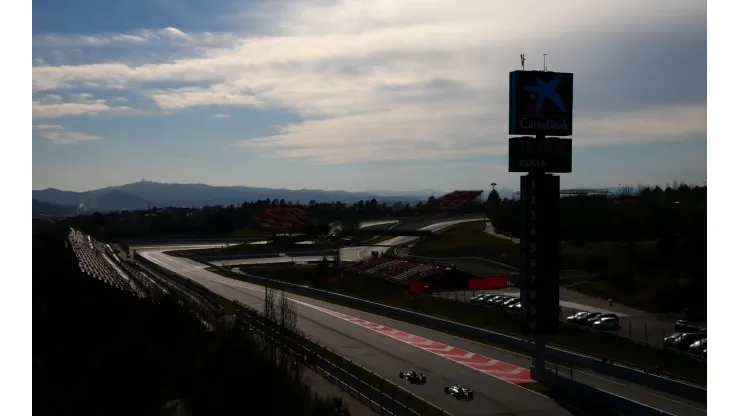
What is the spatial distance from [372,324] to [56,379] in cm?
2792

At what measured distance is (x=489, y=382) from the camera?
2894 cm

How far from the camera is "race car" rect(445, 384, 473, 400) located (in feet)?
86.0

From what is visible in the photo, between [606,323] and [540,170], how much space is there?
44.3 feet

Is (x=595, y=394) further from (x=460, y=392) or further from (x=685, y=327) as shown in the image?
(x=685, y=327)

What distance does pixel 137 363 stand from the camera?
21.6m

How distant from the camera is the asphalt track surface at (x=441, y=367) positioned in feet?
81.5

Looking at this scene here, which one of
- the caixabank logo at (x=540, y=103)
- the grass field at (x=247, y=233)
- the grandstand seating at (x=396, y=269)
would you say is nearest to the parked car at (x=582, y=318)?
the caixabank logo at (x=540, y=103)

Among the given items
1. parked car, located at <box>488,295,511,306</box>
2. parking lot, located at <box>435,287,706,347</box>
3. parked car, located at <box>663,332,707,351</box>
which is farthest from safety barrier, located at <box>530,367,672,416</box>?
parked car, located at <box>488,295,511,306</box>

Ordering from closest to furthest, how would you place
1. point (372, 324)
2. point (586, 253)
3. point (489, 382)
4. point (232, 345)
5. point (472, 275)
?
1. point (232, 345)
2. point (489, 382)
3. point (372, 324)
4. point (472, 275)
5. point (586, 253)

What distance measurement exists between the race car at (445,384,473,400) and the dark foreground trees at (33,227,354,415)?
6.87 meters

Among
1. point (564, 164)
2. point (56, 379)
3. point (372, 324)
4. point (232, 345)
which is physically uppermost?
point (564, 164)

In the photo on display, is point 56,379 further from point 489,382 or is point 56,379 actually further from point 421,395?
point 489,382

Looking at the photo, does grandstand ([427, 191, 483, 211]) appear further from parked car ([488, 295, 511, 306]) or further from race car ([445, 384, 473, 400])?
race car ([445, 384, 473, 400])

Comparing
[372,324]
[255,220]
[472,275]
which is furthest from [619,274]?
[255,220]
